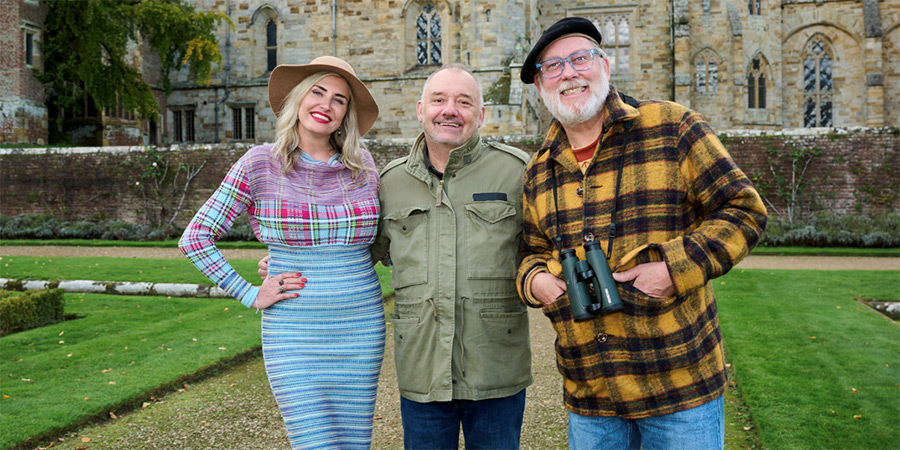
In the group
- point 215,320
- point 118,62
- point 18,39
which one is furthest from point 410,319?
point 18,39

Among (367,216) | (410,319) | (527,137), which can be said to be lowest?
(410,319)

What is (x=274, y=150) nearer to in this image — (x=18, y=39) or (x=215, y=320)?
(x=215, y=320)

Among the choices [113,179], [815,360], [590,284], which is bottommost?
[815,360]

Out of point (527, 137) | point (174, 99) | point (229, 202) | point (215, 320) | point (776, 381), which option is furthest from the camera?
point (174, 99)

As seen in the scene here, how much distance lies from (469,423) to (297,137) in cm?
153

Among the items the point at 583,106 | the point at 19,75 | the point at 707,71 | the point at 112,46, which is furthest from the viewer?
the point at 707,71

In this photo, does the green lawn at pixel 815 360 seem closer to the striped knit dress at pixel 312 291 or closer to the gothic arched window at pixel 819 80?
the striped knit dress at pixel 312 291

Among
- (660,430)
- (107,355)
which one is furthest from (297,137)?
(107,355)

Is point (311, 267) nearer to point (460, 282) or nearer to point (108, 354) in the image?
point (460, 282)

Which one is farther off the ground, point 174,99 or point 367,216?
point 174,99

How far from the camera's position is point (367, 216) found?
2.79m

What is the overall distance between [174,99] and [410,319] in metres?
27.1

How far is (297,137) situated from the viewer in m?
2.89

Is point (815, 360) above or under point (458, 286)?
under
